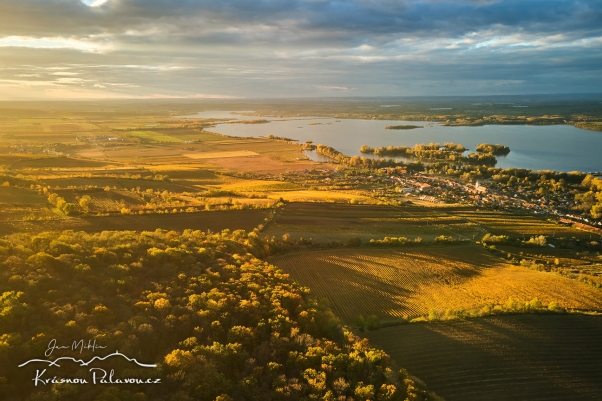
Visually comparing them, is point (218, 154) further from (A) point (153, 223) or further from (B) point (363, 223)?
(A) point (153, 223)

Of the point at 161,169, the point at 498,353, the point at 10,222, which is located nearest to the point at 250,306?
the point at 498,353

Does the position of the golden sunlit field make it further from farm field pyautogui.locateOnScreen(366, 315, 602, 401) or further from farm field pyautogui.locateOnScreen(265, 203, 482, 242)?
farm field pyautogui.locateOnScreen(265, 203, 482, 242)

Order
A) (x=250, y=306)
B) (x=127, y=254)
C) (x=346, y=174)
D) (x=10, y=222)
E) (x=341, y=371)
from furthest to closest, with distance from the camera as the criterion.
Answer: (x=346, y=174), (x=10, y=222), (x=127, y=254), (x=250, y=306), (x=341, y=371)

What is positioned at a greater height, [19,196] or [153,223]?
[19,196]

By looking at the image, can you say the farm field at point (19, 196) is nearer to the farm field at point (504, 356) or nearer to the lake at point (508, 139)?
the farm field at point (504, 356)

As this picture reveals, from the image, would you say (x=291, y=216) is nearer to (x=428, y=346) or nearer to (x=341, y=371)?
(x=428, y=346)

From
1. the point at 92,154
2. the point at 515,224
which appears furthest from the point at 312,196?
the point at 92,154

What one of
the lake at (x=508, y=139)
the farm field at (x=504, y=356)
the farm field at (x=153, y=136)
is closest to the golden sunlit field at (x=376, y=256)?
the farm field at (x=504, y=356)

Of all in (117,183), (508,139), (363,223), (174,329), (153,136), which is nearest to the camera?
(174,329)
